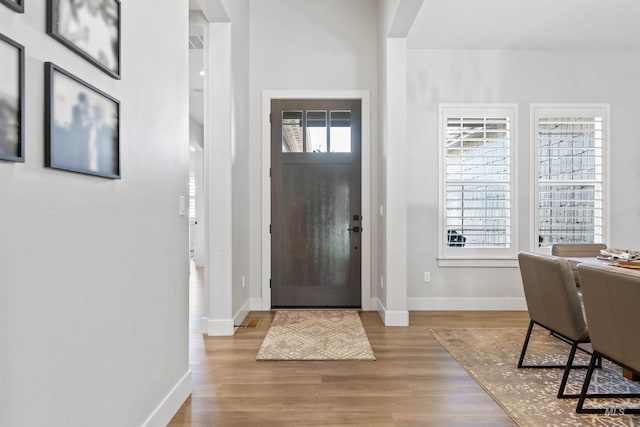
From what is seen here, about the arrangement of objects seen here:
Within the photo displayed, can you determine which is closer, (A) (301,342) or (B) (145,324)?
(B) (145,324)

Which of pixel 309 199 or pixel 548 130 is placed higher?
pixel 548 130

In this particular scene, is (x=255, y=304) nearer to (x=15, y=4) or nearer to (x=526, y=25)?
(x=15, y=4)

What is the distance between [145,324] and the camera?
1.82 meters

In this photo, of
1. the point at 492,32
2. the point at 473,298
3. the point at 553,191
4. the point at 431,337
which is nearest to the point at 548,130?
the point at 553,191

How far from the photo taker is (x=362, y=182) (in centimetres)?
450

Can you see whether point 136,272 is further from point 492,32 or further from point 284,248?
point 492,32

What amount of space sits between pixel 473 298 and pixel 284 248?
2.23 metres

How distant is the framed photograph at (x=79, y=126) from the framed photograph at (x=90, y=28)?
0.35ft

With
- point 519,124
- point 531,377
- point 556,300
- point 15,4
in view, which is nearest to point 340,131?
point 519,124

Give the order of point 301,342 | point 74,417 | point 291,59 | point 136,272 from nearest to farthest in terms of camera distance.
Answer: point 74,417 < point 136,272 < point 301,342 < point 291,59

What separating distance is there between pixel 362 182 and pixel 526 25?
2273 millimetres

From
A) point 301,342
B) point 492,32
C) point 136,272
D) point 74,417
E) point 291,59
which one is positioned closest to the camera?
point 74,417

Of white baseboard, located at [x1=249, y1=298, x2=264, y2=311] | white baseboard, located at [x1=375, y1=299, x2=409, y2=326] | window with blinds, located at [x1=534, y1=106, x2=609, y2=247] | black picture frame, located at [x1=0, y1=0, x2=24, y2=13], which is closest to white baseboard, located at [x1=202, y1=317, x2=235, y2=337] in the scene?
white baseboard, located at [x1=249, y1=298, x2=264, y2=311]

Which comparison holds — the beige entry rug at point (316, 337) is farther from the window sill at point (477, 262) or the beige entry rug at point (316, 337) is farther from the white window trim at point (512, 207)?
the white window trim at point (512, 207)
